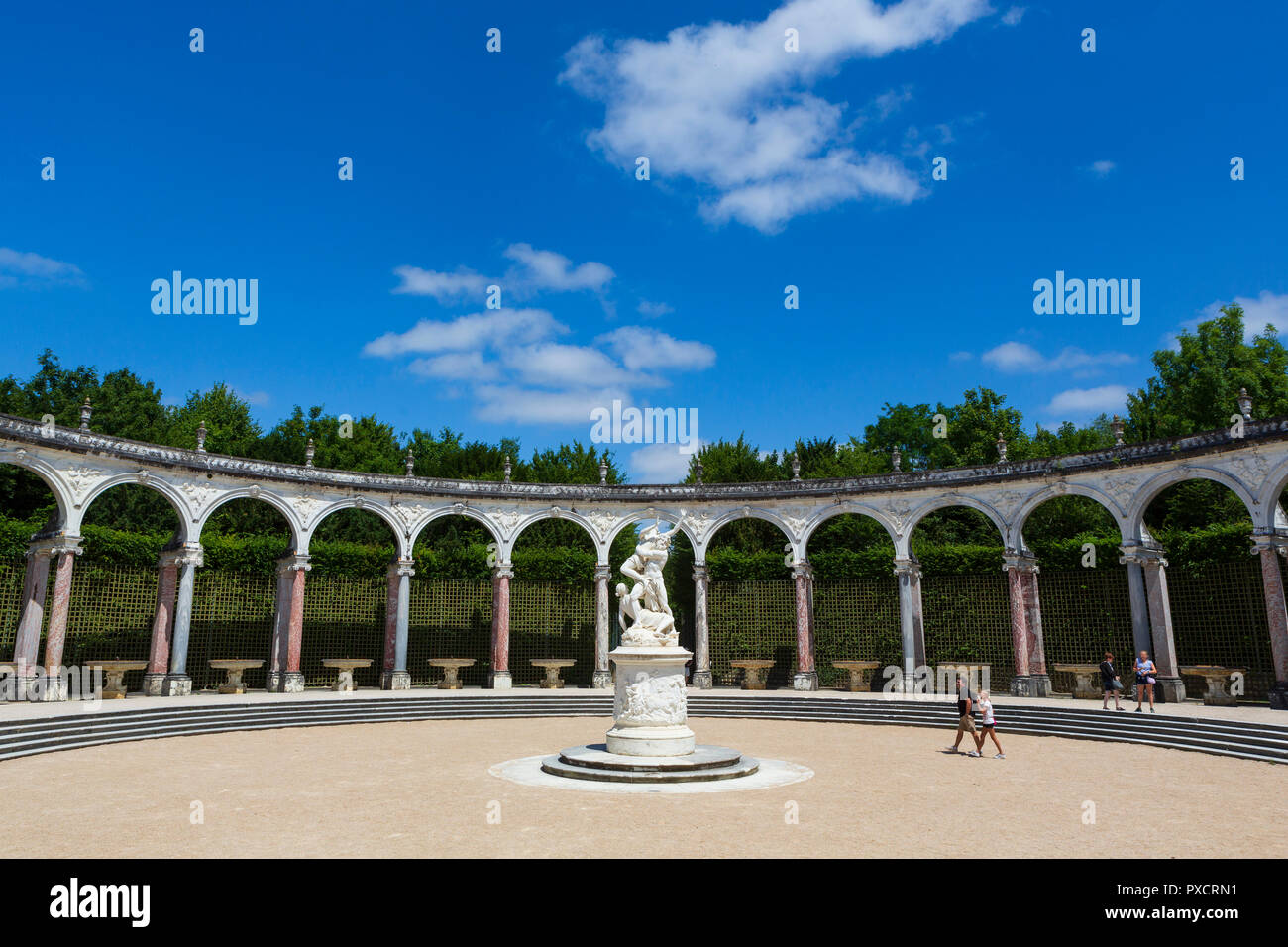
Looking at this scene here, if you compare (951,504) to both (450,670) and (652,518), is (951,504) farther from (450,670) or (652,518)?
(450,670)

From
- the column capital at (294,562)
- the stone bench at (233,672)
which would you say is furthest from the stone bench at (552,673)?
the stone bench at (233,672)

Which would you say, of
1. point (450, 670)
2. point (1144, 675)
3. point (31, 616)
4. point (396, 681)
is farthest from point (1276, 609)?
point (31, 616)

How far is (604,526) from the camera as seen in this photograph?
30281 millimetres

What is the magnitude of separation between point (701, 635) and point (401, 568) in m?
10.9

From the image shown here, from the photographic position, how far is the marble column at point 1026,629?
24438mm

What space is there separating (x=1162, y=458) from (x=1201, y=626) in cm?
577

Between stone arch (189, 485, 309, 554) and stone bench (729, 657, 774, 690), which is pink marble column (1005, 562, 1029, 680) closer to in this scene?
stone bench (729, 657, 774, 690)

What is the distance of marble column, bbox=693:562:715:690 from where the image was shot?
28578 mm

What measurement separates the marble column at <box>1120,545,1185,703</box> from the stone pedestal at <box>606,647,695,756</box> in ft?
52.2

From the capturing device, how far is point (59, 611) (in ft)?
71.7

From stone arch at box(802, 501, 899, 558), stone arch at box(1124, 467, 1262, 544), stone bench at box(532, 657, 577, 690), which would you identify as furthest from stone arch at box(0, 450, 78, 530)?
stone arch at box(1124, 467, 1262, 544)

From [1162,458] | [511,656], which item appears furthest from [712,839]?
[511,656]

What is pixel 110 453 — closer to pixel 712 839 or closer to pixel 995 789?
pixel 712 839

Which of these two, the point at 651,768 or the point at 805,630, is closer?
the point at 651,768
